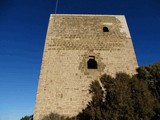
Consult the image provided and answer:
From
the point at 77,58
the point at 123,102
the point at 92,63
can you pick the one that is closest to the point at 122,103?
the point at 123,102

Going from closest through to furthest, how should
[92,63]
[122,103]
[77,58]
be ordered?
[122,103] → [77,58] → [92,63]

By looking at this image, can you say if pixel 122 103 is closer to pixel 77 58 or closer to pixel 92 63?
pixel 77 58

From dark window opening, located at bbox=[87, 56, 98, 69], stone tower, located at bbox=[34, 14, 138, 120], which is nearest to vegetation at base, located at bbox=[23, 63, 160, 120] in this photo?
stone tower, located at bbox=[34, 14, 138, 120]

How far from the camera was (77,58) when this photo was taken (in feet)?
35.1

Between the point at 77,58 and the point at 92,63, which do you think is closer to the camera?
the point at 77,58

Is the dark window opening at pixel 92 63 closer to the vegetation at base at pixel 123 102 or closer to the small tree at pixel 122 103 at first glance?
the vegetation at base at pixel 123 102

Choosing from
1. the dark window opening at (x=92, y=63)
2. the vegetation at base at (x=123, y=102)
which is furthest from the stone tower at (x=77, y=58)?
the vegetation at base at (x=123, y=102)

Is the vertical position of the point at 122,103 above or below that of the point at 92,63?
below

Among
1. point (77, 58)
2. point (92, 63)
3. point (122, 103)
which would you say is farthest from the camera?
point (92, 63)

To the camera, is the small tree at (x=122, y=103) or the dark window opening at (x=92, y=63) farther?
the dark window opening at (x=92, y=63)

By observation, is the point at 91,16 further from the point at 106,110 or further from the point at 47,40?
the point at 106,110

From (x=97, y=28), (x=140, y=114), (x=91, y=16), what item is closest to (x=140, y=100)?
(x=140, y=114)

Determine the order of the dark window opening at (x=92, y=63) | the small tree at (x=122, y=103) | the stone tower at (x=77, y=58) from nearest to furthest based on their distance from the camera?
the small tree at (x=122, y=103)
the stone tower at (x=77, y=58)
the dark window opening at (x=92, y=63)

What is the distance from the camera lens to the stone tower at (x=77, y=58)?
9422 millimetres
